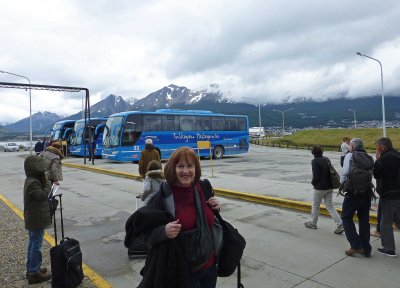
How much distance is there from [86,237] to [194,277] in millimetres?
4326

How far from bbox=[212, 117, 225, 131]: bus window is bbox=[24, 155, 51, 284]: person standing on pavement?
71.5ft

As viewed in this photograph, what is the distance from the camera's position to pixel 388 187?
5.11 meters

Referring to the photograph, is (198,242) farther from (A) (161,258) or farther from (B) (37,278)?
(B) (37,278)

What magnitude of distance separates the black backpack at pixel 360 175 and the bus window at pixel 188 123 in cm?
1935

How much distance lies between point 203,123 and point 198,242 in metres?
23.0

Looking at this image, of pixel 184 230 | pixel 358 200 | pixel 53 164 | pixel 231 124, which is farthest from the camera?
pixel 231 124

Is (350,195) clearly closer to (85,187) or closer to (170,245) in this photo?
(170,245)

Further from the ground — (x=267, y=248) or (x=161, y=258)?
(x=161, y=258)

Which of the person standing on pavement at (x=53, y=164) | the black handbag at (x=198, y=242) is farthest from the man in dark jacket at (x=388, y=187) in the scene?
the person standing on pavement at (x=53, y=164)

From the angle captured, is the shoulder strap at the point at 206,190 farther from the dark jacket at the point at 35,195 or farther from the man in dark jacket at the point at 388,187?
the man in dark jacket at the point at 388,187

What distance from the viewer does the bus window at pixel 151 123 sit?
22.5m

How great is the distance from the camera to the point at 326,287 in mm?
4172

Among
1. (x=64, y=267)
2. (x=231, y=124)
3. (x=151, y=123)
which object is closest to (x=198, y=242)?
(x=64, y=267)

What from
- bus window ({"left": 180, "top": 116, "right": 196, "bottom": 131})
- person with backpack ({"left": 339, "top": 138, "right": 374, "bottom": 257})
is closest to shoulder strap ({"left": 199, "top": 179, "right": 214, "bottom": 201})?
person with backpack ({"left": 339, "top": 138, "right": 374, "bottom": 257})
